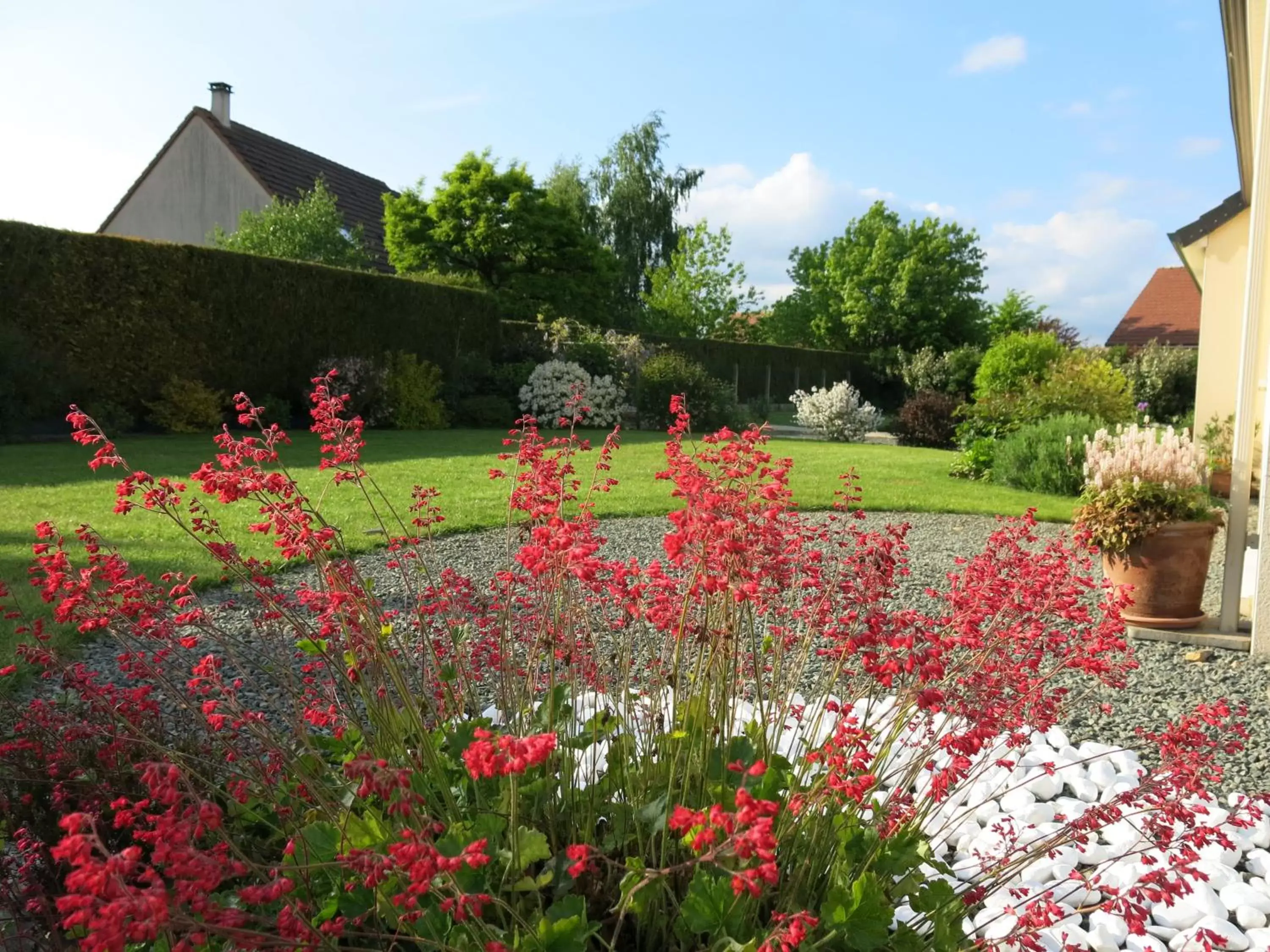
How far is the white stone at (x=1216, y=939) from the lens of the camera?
7.86ft

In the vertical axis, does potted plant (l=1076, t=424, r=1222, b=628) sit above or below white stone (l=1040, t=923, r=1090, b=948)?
above

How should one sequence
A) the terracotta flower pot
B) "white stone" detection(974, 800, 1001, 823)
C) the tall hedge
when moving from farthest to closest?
the tall hedge < the terracotta flower pot < "white stone" detection(974, 800, 1001, 823)

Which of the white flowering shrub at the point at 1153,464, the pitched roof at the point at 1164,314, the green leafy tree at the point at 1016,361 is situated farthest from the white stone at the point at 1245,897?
the pitched roof at the point at 1164,314

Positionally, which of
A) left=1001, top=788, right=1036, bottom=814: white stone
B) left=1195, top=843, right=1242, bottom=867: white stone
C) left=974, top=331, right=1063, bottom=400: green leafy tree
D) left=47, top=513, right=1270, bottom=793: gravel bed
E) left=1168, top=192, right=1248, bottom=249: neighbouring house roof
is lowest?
left=1195, top=843, right=1242, bottom=867: white stone

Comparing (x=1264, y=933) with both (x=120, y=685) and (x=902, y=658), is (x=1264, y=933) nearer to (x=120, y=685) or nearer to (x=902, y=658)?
(x=902, y=658)

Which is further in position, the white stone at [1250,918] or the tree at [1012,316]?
the tree at [1012,316]

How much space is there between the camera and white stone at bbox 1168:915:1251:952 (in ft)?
7.86

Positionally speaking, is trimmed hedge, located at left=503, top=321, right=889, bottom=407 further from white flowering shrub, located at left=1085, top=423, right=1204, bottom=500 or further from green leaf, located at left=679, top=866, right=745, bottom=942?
green leaf, located at left=679, top=866, right=745, bottom=942

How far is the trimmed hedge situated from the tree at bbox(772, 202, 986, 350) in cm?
641

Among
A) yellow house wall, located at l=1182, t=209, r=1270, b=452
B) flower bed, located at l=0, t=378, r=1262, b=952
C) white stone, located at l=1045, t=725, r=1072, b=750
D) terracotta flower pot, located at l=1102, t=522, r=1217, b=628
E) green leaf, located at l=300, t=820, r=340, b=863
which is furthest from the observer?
yellow house wall, located at l=1182, t=209, r=1270, b=452

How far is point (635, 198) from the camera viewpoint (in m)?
33.8

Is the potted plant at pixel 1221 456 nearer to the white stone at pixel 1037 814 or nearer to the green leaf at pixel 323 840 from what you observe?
the white stone at pixel 1037 814

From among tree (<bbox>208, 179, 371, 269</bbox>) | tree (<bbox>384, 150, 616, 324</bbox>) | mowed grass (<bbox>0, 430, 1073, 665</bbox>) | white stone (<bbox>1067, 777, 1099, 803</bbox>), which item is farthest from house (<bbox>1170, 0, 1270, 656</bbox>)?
tree (<bbox>384, 150, 616, 324</bbox>)

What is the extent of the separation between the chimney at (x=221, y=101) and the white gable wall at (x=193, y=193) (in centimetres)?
56
